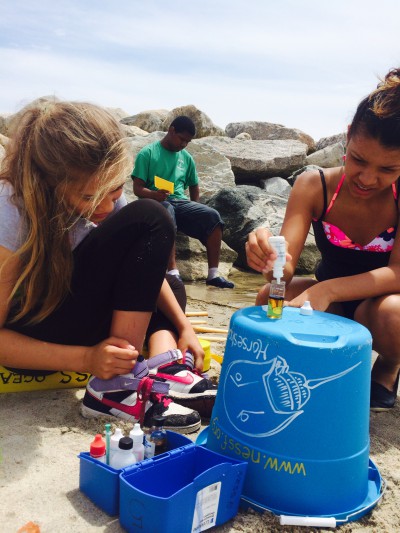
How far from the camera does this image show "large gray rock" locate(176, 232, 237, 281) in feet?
18.7

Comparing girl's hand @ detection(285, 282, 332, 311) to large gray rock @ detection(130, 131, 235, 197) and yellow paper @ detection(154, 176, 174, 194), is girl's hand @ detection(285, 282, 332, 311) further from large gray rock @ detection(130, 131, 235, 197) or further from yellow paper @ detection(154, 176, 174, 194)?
large gray rock @ detection(130, 131, 235, 197)

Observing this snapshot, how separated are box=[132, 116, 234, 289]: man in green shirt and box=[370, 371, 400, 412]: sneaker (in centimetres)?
318

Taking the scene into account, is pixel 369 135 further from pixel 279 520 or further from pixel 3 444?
pixel 3 444

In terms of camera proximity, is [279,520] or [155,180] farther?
[155,180]

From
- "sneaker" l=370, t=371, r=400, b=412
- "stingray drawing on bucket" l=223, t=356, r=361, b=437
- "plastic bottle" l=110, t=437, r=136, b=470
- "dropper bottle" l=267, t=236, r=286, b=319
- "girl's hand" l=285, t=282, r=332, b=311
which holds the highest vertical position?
"dropper bottle" l=267, t=236, r=286, b=319

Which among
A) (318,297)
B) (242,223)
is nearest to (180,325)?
(318,297)

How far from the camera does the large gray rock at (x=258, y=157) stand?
9.95 m

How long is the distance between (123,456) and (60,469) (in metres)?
0.26

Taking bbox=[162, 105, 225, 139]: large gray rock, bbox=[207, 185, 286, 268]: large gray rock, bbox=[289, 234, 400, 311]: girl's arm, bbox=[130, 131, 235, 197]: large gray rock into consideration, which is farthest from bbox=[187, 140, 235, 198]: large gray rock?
bbox=[289, 234, 400, 311]: girl's arm

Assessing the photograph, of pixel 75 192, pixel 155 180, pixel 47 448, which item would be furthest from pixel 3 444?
pixel 155 180

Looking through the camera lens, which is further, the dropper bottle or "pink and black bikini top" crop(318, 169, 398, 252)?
"pink and black bikini top" crop(318, 169, 398, 252)

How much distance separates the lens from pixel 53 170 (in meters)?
1.71

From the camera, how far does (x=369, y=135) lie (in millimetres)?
1981

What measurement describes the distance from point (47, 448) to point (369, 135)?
1.53 metres
